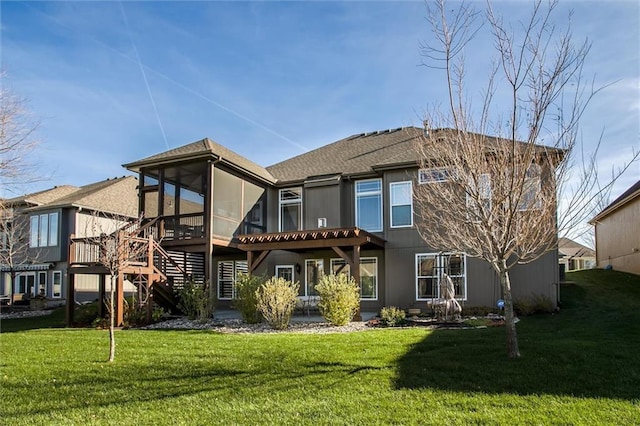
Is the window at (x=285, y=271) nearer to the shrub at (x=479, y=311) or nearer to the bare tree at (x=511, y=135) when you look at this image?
the shrub at (x=479, y=311)

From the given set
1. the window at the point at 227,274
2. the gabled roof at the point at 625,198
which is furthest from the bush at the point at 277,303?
the gabled roof at the point at 625,198

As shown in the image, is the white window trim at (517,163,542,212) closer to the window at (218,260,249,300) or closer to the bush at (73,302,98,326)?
the bush at (73,302,98,326)

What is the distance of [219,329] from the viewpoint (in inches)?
452

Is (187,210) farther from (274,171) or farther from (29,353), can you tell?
(29,353)

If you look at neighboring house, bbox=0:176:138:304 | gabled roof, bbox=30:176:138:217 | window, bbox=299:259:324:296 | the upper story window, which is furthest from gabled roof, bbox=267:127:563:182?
the upper story window

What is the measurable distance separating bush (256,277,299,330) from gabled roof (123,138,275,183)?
197 inches

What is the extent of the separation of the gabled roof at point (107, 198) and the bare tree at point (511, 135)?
20054 millimetres

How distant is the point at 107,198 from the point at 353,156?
14.7 meters

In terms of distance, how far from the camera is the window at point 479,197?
640 centimetres

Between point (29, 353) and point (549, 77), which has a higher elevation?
point (549, 77)

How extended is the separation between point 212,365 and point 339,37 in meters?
7.16

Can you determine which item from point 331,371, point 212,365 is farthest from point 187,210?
point 331,371

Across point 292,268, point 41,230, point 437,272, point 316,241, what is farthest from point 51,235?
point 437,272

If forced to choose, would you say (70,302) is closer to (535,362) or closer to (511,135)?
(535,362)
